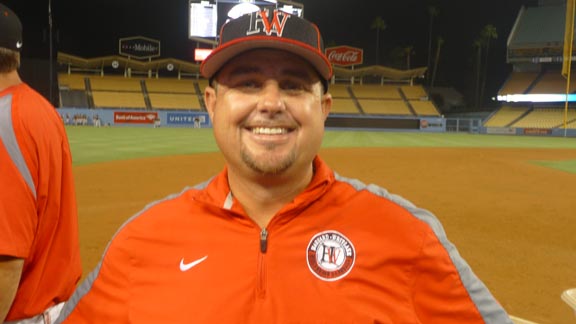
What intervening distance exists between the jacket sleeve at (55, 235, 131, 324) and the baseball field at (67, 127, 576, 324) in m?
3.68

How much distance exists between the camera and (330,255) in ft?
6.04

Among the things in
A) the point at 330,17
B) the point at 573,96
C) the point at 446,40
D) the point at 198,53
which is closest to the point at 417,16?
the point at 446,40

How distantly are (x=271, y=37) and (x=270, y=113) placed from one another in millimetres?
296

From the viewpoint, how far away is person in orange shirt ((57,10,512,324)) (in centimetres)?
174

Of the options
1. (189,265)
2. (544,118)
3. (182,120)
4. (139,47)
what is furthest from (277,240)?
(139,47)

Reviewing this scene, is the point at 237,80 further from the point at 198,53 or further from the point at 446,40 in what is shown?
the point at 446,40

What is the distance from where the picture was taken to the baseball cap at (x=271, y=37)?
1.87 metres

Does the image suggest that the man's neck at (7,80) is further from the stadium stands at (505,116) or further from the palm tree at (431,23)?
the palm tree at (431,23)

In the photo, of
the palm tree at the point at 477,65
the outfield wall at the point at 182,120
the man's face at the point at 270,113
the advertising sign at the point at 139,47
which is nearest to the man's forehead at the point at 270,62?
Answer: the man's face at the point at 270,113

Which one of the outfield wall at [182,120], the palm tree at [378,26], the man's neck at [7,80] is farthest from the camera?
the palm tree at [378,26]

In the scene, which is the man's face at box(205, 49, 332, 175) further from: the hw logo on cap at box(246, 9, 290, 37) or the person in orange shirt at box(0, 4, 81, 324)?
the person in orange shirt at box(0, 4, 81, 324)

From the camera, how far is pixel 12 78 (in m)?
2.03

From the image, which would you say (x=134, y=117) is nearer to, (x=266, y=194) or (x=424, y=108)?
(x=424, y=108)

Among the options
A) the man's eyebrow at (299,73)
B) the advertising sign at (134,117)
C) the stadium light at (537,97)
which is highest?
the stadium light at (537,97)
